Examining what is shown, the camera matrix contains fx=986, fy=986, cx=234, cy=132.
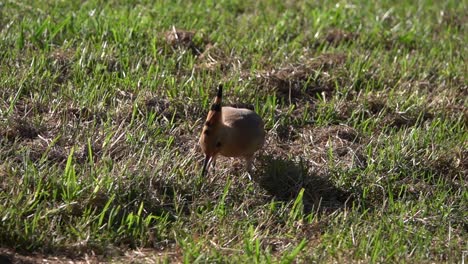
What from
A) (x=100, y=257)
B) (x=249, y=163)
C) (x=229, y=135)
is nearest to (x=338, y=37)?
(x=249, y=163)

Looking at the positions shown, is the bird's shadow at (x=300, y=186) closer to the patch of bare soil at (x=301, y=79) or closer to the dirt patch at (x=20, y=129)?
the patch of bare soil at (x=301, y=79)

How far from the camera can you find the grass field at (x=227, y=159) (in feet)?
15.4

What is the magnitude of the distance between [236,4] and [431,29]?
1587mm

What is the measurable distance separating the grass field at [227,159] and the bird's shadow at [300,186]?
0.5 inches

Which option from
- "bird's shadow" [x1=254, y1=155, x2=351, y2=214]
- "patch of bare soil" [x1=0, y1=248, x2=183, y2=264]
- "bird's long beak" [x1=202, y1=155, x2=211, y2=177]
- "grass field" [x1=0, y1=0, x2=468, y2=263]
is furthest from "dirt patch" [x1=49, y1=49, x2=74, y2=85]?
"patch of bare soil" [x1=0, y1=248, x2=183, y2=264]

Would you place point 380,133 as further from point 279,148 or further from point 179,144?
point 179,144

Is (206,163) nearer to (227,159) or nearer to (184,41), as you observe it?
(227,159)

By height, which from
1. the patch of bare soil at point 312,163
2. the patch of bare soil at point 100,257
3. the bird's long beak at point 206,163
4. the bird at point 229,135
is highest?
the bird at point 229,135

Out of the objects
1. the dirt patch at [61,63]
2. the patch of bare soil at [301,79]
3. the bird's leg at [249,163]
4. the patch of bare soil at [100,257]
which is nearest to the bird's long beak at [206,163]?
the bird's leg at [249,163]

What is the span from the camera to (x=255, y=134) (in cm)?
543

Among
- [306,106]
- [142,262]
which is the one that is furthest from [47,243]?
[306,106]

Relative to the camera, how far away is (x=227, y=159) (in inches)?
224

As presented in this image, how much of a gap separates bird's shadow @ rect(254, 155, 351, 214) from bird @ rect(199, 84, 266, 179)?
→ 12 centimetres

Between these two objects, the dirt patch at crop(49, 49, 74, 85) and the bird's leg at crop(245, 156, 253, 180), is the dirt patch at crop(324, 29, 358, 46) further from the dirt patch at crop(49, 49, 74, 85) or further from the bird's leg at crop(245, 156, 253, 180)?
the bird's leg at crop(245, 156, 253, 180)
